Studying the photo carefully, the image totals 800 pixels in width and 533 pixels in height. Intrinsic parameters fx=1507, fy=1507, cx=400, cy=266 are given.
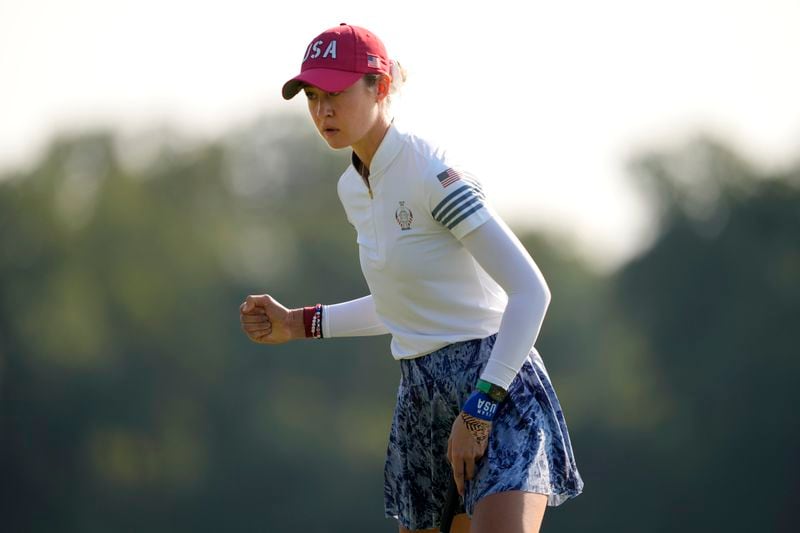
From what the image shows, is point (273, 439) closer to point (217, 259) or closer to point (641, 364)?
point (217, 259)

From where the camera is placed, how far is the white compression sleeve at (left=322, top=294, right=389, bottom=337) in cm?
563

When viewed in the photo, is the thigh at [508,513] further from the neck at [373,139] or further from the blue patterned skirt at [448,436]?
the neck at [373,139]

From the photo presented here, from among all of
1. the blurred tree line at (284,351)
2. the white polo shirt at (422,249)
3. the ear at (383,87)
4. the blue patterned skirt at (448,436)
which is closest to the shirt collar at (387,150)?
the white polo shirt at (422,249)

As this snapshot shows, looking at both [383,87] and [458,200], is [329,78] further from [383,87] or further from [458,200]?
[458,200]

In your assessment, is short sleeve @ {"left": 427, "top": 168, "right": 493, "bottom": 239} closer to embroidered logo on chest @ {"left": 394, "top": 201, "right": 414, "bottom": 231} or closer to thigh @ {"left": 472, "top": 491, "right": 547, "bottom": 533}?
embroidered logo on chest @ {"left": 394, "top": 201, "right": 414, "bottom": 231}

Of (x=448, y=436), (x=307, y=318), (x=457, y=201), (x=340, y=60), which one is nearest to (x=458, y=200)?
(x=457, y=201)

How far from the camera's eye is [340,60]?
16.3ft

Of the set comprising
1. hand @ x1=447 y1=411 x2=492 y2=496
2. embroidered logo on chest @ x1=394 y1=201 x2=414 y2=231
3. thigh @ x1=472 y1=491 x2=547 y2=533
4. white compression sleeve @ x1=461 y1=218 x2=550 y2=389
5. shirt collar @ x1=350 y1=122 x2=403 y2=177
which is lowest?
thigh @ x1=472 y1=491 x2=547 y2=533

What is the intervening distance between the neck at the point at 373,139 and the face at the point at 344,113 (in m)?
0.04

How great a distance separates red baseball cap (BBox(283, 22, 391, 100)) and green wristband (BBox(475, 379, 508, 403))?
42.1 inches

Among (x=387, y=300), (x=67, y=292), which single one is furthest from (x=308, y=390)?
(x=387, y=300)

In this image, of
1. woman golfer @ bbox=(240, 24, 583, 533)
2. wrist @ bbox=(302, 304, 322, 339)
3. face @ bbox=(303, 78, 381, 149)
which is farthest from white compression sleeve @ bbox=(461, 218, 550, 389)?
wrist @ bbox=(302, 304, 322, 339)

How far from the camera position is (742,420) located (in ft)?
160

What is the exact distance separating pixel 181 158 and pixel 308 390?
31.9 ft
